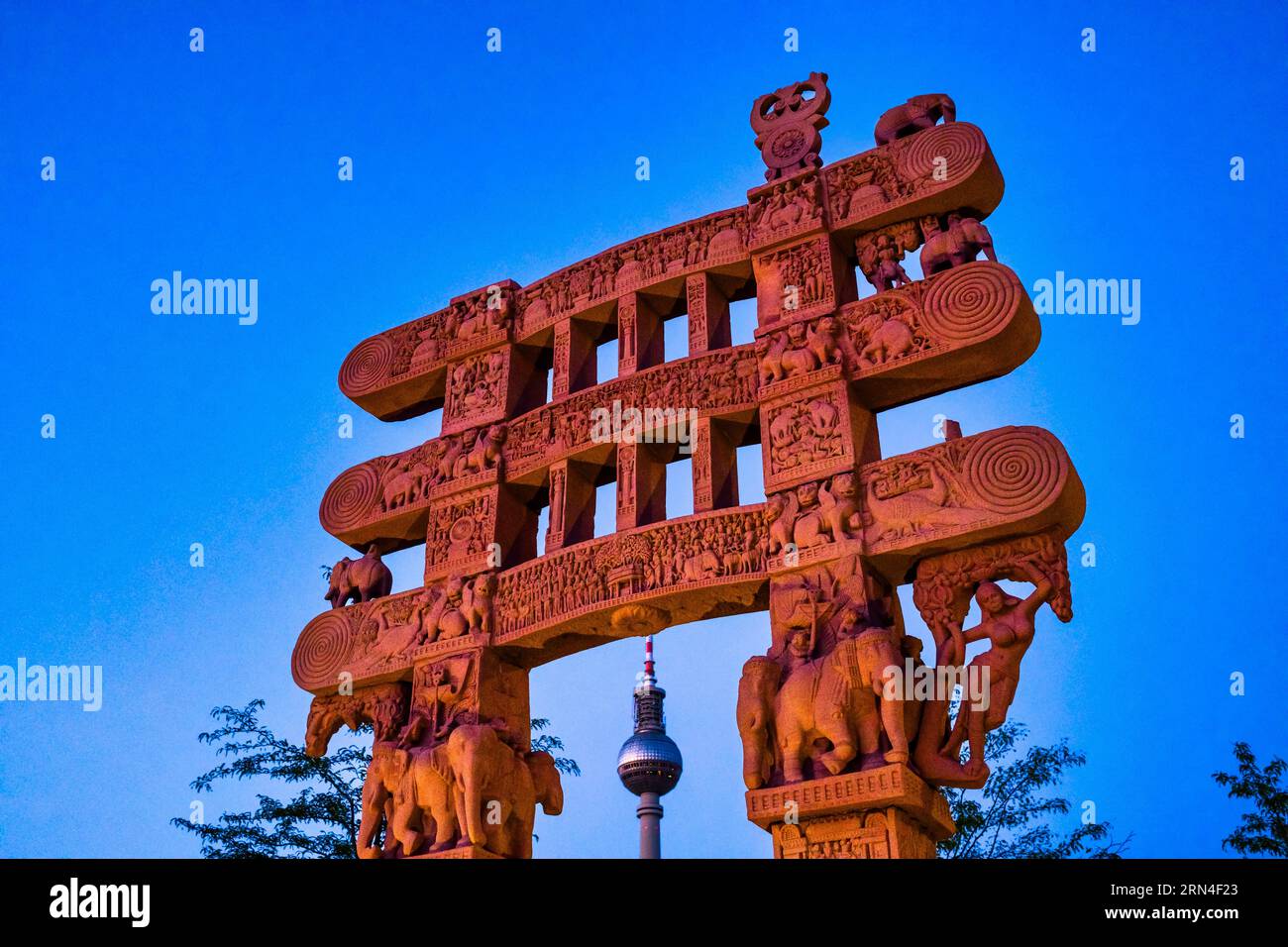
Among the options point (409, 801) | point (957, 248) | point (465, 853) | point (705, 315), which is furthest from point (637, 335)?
point (465, 853)

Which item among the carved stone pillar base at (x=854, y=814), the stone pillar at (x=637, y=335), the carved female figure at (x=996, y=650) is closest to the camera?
the carved stone pillar base at (x=854, y=814)

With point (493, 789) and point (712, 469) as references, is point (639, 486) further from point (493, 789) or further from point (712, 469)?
point (493, 789)

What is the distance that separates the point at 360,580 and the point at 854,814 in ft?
16.0

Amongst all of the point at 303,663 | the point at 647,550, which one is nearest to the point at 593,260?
the point at 647,550

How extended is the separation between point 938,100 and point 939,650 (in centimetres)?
428

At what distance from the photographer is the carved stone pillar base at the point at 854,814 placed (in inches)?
312

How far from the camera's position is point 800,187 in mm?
10336

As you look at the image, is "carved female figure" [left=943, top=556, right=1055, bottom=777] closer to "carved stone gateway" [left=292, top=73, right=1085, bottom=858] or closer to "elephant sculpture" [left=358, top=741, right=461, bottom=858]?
"carved stone gateway" [left=292, top=73, right=1085, bottom=858]

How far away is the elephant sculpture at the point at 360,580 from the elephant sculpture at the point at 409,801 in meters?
1.54

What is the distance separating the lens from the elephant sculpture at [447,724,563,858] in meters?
9.41

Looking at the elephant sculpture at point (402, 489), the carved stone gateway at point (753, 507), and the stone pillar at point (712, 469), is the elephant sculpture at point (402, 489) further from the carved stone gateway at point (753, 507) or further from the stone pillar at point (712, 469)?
the stone pillar at point (712, 469)

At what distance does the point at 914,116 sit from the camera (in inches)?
404

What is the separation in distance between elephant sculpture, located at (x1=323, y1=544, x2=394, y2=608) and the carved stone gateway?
0.11 ft

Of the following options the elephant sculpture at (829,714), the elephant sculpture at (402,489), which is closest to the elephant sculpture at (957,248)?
the elephant sculpture at (829,714)
